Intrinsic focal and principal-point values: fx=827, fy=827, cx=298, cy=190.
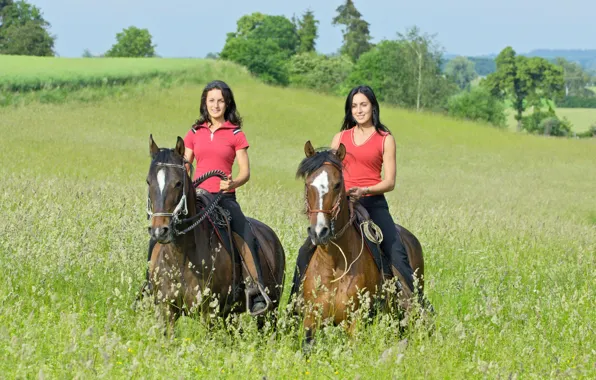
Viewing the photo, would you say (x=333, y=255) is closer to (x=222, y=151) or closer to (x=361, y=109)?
(x=361, y=109)

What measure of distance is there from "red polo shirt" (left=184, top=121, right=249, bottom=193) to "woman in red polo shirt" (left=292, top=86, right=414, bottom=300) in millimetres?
1032

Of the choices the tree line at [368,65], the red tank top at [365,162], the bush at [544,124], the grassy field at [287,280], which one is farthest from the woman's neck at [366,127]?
the bush at [544,124]

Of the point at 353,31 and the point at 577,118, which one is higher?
the point at 353,31

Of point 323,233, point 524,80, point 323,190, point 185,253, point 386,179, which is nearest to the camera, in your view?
point 323,233

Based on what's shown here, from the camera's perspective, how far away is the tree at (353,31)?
464 ft

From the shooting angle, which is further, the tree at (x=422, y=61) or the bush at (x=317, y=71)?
the bush at (x=317, y=71)

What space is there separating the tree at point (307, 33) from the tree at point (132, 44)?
30397 millimetres

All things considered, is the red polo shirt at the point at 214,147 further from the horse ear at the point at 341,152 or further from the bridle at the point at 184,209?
the horse ear at the point at 341,152

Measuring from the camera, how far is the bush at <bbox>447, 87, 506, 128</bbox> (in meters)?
114

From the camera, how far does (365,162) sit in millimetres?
7766

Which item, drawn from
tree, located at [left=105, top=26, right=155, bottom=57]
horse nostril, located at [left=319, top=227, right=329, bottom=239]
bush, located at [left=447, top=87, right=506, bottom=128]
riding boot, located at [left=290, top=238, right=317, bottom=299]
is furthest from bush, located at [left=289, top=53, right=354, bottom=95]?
horse nostril, located at [left=319, top=227, right=329, bottom=239]

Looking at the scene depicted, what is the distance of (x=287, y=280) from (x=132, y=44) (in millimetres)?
151151

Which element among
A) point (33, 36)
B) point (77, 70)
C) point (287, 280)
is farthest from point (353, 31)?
point (287, 280)

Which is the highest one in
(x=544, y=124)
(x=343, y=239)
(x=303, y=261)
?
(x=343, y=239)
